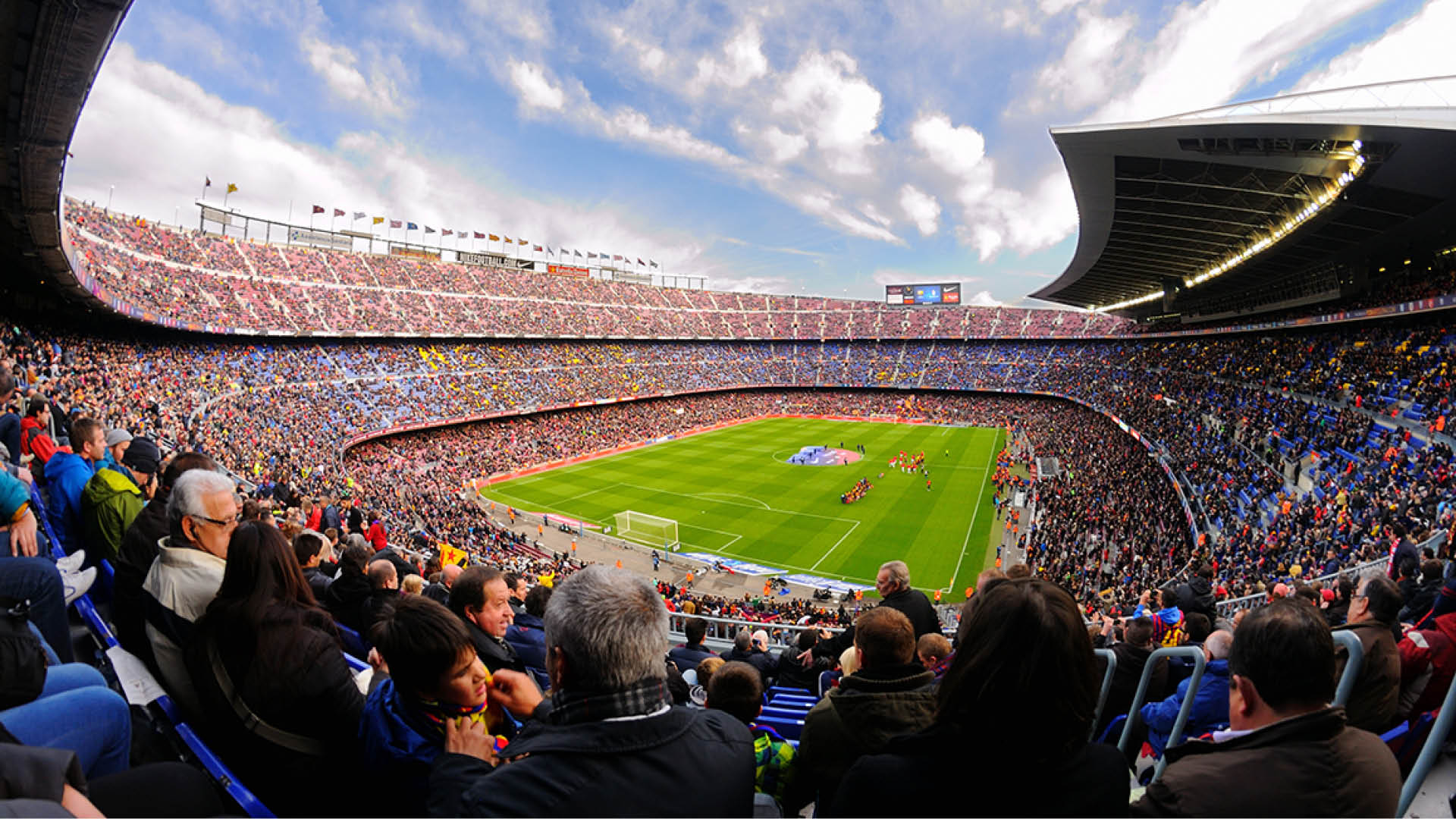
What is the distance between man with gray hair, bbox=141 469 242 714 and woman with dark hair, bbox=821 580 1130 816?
11.1 ft

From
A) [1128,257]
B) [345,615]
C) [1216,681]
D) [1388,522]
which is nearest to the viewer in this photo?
[1216,681]

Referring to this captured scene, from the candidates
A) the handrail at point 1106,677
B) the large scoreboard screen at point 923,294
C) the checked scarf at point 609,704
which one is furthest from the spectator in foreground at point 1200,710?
the large scoreboard screen at point 923,294

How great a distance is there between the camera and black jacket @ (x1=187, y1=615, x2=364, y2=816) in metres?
2.80

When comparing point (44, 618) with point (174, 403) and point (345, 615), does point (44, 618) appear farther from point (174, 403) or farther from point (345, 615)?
point (174, 403)

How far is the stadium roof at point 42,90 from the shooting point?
750cm

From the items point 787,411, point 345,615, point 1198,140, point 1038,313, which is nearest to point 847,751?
point 345,615

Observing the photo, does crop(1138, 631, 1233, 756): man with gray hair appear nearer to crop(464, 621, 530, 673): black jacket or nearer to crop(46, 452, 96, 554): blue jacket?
crop(464, 621, 530, 673): black jacket

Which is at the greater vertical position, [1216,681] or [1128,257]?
[1128,257]

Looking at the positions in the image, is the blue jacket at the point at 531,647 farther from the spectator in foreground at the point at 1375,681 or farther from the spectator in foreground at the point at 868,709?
the spectator in foreground at the point at 1375,681

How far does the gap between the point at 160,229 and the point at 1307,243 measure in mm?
63601

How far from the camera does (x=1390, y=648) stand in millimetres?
3152

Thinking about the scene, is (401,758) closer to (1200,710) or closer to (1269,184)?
(1200,710)

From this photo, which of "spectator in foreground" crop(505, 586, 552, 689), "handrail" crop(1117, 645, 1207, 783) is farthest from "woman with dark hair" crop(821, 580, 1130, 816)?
"spectator in foreground" crop(505, 586, 552, 689)

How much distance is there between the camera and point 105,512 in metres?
5.03
